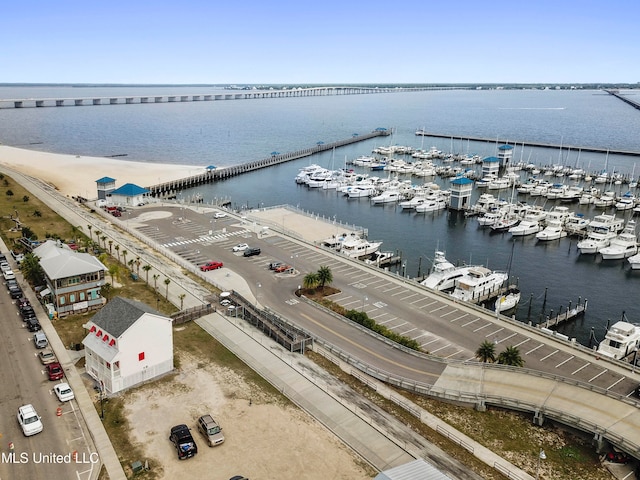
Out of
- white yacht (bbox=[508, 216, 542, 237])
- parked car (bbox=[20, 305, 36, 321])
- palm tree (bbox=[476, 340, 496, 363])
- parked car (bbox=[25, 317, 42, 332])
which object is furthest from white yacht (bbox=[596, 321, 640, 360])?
parked car (bbox=[20, 305, 36, 321])

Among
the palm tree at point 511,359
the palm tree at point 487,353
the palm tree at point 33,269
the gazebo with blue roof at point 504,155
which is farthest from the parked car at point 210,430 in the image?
the gazebo with blue roof at point 504,155

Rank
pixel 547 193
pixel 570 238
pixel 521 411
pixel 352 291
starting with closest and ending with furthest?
pixel 521 411, pixel 352 291, pixel 570 238, pixel 547 193

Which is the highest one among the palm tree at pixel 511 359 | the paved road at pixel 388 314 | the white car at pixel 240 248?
the palm tree at pixel 511 359

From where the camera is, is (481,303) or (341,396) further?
(481,303)

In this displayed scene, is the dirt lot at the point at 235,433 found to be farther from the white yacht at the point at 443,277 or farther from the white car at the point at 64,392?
the white yacht at the point at 443,277

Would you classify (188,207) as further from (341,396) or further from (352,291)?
(341,396)

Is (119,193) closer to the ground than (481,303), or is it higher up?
higher up

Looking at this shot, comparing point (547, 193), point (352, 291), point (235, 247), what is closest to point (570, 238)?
point (547, 193)

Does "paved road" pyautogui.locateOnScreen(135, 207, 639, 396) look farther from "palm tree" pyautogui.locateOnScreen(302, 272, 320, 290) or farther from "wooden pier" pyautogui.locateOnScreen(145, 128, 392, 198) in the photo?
"wooden pier" pyautogui.locateOnScreen(145, 128, 392, 198)

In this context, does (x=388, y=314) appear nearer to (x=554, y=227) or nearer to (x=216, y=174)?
(x=554, y=227)
